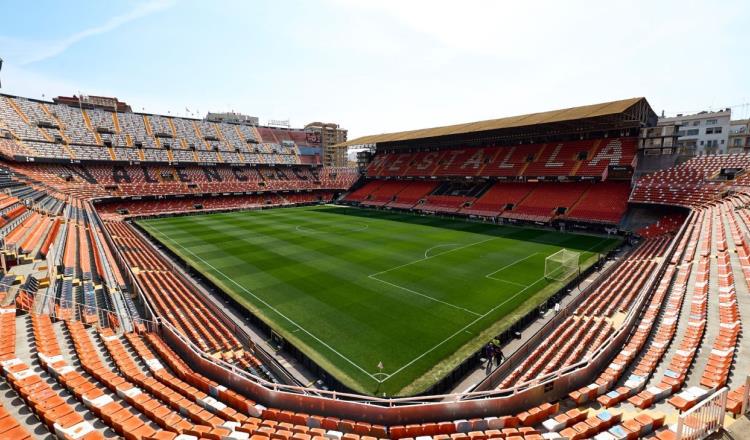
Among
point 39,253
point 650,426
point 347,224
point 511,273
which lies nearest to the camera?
point 650,426

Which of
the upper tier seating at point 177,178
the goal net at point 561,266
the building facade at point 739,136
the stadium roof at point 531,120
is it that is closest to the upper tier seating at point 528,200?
the stadium roof at point 531,120

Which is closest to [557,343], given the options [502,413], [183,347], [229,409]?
[502,413]

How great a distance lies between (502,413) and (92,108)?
7883 centimetres

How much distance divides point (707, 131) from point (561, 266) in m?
65.3

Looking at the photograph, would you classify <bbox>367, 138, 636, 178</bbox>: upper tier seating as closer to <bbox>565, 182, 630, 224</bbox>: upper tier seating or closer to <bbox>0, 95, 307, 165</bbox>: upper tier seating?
<bbox>565, 182, 630, 224</bbox>: upper tier seating

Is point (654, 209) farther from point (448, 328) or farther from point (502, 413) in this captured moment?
point (502, 413)

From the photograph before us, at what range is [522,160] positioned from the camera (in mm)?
48500

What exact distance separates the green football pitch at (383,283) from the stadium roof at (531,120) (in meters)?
12.1

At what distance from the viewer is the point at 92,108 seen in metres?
62.1

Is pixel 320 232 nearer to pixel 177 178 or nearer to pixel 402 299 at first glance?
pixel 402 299

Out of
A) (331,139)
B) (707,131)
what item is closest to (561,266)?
(707,131)

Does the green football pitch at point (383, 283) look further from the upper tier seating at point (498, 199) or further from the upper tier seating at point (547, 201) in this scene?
the upper tier seating at point (498, 199)

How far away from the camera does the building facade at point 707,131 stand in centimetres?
6219

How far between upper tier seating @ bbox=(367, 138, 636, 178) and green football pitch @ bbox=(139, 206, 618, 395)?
37.9 feet
